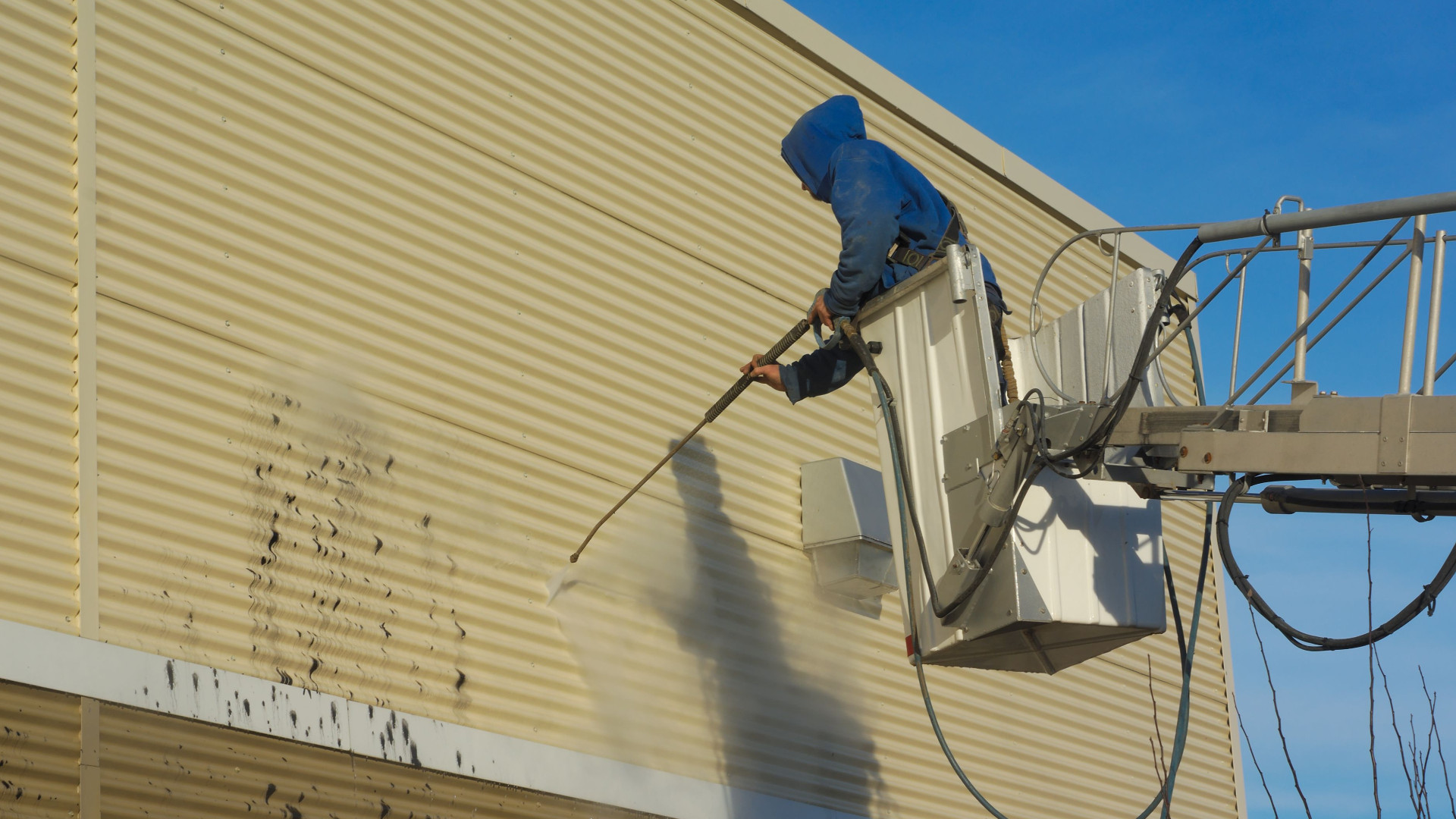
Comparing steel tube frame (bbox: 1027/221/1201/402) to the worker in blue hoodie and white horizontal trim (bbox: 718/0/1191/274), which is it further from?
white horizontal trim (bbox: 718/0/1191/274)

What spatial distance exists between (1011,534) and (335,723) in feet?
8.53

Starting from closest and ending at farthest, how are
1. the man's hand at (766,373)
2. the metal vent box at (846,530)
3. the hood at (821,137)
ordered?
the hood at (821,137) < the man's hand at (766,373) < the metal vent box at (846,530)

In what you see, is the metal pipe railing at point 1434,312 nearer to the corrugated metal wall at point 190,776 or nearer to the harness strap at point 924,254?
the harness strap at point 924,254

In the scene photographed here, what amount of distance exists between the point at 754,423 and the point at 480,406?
6.70 feet

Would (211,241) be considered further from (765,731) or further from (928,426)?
(765,731)

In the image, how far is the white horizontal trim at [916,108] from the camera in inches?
382

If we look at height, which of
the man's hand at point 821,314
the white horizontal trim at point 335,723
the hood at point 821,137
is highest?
the hood at point 821,137

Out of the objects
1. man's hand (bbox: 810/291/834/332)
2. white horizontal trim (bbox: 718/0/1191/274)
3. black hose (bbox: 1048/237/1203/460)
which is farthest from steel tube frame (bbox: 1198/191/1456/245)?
white horizontal trim (bbox: 718/0/1191/274)

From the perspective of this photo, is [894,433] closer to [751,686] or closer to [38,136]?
[751,686]

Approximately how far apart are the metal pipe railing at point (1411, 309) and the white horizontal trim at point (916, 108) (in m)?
5.46

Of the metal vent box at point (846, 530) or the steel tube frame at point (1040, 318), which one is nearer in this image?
the steel tube frame at point (1040, 318)

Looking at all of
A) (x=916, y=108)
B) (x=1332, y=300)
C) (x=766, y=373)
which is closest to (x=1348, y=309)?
(x=1332, y=300)

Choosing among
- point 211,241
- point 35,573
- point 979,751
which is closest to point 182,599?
point 35,573

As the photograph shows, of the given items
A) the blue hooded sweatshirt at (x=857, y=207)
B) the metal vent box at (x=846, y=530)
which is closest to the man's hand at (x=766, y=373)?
the blue hooded sweatshirt at (x=857, y=207)
